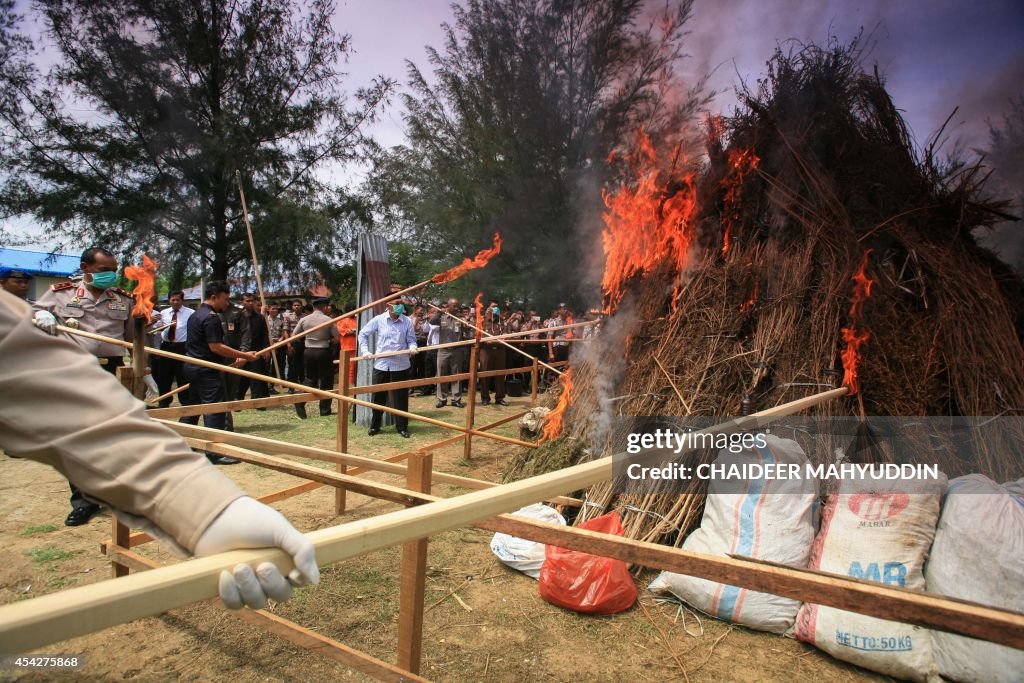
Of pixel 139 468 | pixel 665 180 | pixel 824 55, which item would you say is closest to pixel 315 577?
pixel 139 468

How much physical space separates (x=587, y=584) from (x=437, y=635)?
98 centimetres

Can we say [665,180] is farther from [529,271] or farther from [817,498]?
[529,271]

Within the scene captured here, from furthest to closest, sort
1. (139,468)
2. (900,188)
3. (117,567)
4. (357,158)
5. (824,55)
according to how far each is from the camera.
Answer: (357,158) < (824,55) < (900,188) < (117,567) < (139,468)

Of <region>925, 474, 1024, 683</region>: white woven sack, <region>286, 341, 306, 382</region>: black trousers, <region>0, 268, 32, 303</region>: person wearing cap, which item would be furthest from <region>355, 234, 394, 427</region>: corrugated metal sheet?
<region>925, 474, 1024, 683</region>: white woven sack

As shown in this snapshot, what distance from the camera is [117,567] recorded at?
331 centimetres

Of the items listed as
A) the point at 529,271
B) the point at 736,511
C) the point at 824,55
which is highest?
the point at 824,55

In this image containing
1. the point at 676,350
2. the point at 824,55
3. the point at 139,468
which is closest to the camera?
the point at 139,468

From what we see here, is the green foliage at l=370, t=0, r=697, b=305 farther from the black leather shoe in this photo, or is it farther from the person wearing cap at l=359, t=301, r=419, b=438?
the black leather shoe

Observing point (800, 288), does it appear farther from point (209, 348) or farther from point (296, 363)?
point (296, 363)

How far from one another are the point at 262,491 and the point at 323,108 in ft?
43.9

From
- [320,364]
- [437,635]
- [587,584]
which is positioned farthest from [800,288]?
[320,364]

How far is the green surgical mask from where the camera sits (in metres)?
5.06

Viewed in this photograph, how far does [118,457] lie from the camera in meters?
1.08

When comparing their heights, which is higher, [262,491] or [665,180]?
[665,180]
